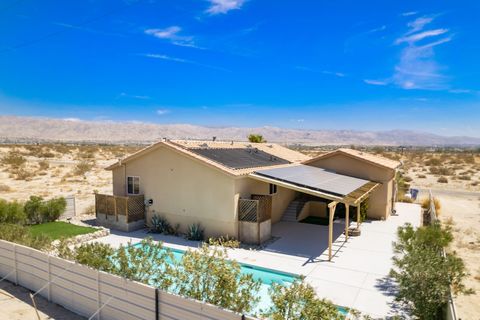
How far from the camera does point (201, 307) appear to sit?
7.48 metres

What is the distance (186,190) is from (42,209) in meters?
8.80

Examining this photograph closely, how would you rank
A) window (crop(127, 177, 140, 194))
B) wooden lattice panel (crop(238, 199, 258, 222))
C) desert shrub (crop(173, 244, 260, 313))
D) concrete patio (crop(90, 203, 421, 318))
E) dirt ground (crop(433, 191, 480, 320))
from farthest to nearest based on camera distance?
window (crop(127, 177, 140, 194)), wooden lattice panel (crop(238, 199, 258, 222)), concrete patio (crop(90, 203, 421, 318)), dirt ground (crop(433, 191, 480, 320)), desert shrub (crop(173, 244, 260, 313))

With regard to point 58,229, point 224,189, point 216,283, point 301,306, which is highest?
point 224,189

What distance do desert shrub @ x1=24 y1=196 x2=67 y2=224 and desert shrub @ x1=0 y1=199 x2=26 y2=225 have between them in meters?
0.57

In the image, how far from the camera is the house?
1747cm

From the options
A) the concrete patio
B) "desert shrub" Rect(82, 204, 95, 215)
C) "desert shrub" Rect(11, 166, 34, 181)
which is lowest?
the concrete patio

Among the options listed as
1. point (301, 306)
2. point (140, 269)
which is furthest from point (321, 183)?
point (301, 306)

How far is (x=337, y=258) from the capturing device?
15555 mm

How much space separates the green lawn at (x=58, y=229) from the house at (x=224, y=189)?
1787 millimetres

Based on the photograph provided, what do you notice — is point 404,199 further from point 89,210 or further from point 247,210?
point 89,210

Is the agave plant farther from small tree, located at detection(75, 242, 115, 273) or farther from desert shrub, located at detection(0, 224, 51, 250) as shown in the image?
small tree, located at detection(75, 242, 115, 273)

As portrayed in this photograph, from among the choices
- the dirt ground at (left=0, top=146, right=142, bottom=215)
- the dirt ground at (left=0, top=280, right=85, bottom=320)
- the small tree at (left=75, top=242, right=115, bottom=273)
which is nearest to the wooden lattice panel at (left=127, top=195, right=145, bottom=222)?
the dirt ground at (left=0, top=146, right=142, bottom=215)

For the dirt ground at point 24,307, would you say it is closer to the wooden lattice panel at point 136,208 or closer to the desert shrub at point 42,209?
the wooden lattice panel at point 136,208

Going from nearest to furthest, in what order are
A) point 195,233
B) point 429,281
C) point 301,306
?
point 301,306 < point 429,281 < point 195,233
